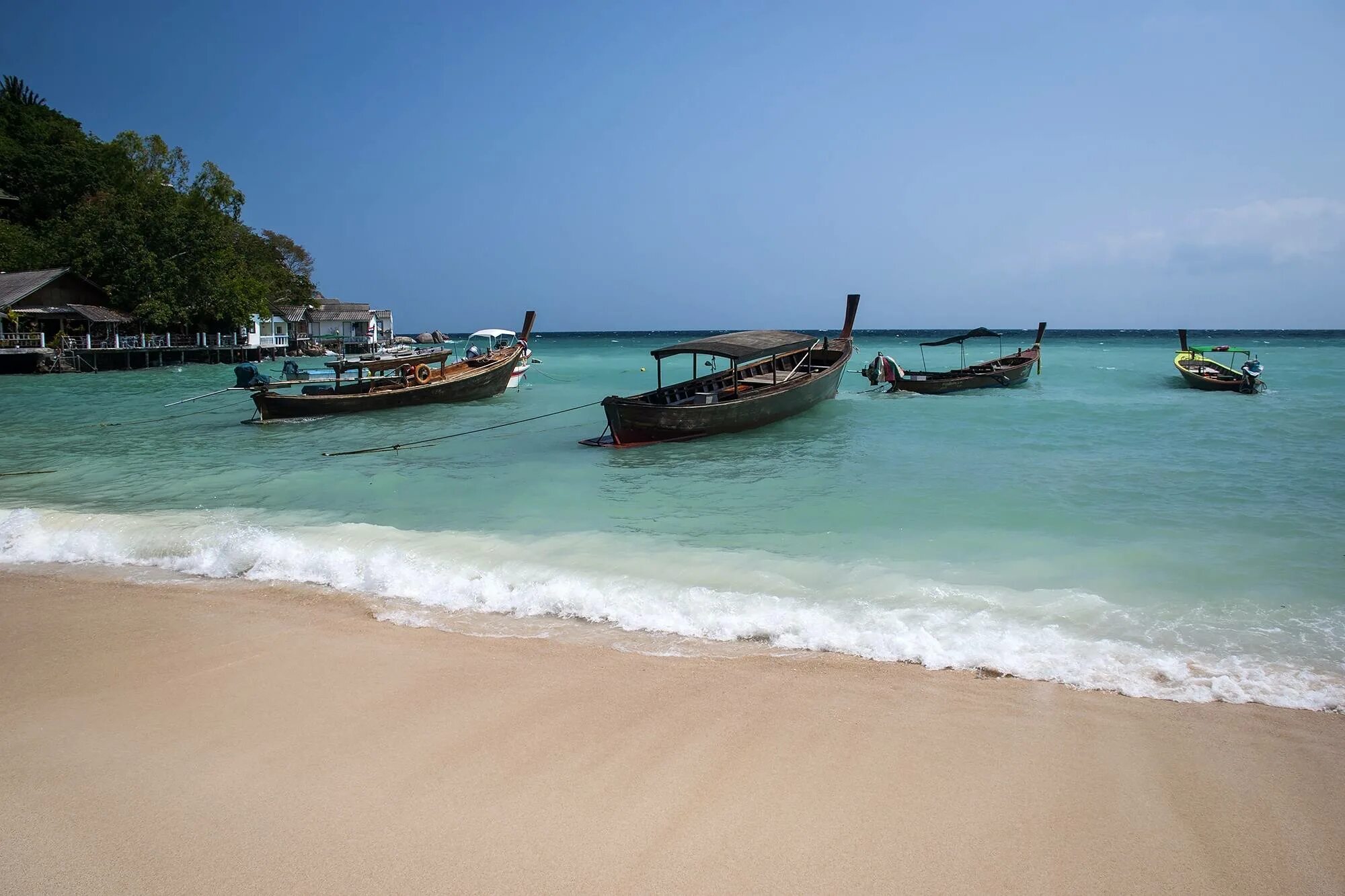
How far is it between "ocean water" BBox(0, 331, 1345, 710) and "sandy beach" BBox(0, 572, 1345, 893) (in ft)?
2.19

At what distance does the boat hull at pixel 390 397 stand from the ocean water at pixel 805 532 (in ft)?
2.58

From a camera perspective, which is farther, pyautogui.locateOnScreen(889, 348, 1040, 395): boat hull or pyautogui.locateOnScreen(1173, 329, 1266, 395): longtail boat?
pyautogui.locateOnScreen(889, 348, 1040, 395): boat hull

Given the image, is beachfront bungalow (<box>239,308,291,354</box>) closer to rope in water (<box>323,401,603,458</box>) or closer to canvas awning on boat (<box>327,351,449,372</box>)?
canvas awning on boat (<box>327,351,449,372</box>)

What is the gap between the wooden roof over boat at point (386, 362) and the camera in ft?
66.4

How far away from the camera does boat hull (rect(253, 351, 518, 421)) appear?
18953 mm

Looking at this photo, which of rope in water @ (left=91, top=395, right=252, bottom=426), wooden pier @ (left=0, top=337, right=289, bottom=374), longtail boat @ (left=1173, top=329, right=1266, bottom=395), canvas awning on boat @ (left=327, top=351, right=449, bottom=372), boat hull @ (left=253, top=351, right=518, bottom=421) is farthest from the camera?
wooden pier @ (left=0, top=337, right=289, bottom=374)

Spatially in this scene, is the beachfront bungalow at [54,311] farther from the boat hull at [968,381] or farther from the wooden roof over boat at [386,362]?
the boat hull at [968,381]

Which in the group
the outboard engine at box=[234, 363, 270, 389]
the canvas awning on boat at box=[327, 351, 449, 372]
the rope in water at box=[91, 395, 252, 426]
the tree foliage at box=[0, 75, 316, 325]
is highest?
the tree foliage at box=[0, 75, 316, 325]

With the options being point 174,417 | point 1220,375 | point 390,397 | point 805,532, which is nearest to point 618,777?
point 805,532

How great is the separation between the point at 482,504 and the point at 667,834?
7.57 metres

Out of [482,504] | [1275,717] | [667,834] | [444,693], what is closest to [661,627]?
[444,693]

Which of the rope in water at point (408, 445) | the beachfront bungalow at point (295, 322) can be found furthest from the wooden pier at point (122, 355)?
the rope in water at point (408, 445)

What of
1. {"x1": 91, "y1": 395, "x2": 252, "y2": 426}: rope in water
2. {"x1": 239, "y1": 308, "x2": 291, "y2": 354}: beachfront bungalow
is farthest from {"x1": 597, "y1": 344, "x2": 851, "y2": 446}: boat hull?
{"x1": 239, "y1": 308, "x2": 291, "y2": 354}: beachfront bungalow

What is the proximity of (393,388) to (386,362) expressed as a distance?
2.42 feet
